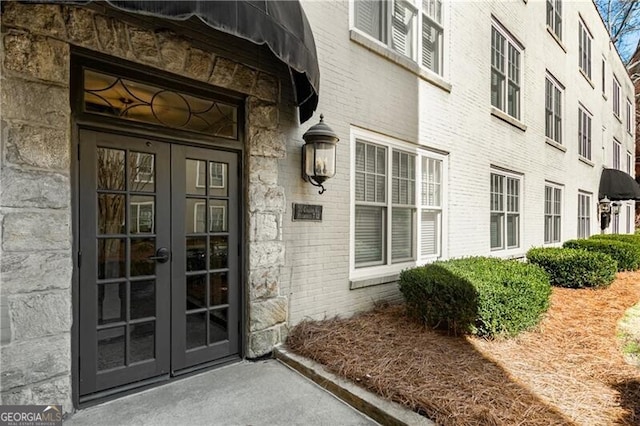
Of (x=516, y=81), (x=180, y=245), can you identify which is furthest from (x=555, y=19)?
(x=180, y=245)

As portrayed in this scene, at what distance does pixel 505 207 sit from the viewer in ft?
26.8

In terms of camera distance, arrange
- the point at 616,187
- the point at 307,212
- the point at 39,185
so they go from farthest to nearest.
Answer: the point at 616,187
the point at 307,212
the point at 39,185

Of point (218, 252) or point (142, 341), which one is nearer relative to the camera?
point (142, 341)

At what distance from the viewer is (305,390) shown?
3.23m

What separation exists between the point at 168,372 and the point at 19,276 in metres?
1.49

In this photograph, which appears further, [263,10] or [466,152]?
[466,152]

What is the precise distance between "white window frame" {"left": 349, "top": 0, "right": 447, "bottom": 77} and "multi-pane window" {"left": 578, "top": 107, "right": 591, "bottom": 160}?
9.18 m

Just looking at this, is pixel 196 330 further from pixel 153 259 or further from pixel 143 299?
pixel 153 259

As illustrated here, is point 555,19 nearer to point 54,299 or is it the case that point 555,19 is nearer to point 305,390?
point 305,390

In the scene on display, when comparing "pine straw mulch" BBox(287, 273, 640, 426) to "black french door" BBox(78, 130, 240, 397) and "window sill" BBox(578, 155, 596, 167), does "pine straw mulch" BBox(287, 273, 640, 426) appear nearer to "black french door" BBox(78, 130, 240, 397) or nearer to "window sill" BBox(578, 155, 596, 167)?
"black french door" BBox(78, 130, 240, 397)

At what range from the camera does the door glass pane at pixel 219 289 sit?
12.0 feet

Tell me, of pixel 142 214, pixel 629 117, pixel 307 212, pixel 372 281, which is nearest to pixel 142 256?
pixel 142 214

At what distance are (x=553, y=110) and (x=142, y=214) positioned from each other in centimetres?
1132

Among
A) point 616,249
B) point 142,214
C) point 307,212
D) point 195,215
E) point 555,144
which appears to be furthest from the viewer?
point 555,144
